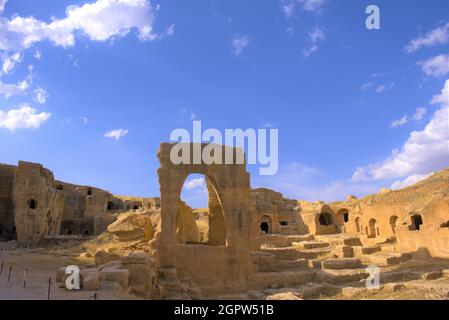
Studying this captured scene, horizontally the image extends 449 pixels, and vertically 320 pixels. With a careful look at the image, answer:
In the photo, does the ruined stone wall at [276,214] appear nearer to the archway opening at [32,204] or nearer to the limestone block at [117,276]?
the archway opening at [32,204]

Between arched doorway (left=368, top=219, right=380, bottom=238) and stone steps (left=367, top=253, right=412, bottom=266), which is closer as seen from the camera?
stone steps (left=367, top=253, right=412, bottom=266)

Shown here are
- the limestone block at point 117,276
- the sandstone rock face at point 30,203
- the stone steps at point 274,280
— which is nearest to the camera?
the limestone block at point 117,276

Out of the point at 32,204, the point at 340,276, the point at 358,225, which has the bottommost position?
the point at 340,276

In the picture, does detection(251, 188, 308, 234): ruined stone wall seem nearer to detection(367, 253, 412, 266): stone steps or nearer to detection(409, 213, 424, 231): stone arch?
detection(409, 213, 424, 231): stone arch

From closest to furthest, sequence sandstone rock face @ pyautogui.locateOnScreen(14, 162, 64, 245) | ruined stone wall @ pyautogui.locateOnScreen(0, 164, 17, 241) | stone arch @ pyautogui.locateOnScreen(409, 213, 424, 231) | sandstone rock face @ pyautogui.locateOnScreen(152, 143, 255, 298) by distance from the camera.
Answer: sandstone rock face @ pyautogui.locateOnScreen(152, 143, 255, 298) → stone arch @ pyautogui.locateOnScreen(409, 213, 424, 231) → sandstone rock face @ pyautogui.locateOnScreen(14, 162, 64, 245) → ruined stone wall @ pyautogui.locateOnScreen(0, 164, 17, 241)

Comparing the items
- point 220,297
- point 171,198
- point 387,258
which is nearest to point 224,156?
point 171,198

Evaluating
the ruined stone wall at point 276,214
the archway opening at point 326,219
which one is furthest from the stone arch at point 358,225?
the ruined stone wall at point 276,214

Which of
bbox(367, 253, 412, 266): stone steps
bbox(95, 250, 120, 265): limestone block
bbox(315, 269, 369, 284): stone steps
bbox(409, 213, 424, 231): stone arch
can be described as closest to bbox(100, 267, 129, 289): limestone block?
bbox(95, 250, 120, 265): limestone block

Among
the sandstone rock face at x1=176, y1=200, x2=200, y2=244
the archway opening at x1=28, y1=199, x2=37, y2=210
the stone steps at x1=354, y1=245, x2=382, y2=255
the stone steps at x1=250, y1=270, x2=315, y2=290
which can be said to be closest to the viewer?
the stone steps at x1=250, y1=270, x2=315, y2=290

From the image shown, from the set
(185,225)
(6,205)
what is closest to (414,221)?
(185,225)

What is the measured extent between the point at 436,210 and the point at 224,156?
12684 millimetres

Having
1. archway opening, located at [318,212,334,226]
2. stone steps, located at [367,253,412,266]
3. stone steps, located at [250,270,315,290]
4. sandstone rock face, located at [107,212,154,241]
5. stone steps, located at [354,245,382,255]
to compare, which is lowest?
stone steps, located at [250,270,315,290]

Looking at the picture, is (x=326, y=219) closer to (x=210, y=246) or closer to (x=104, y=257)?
(x=210, y=246)

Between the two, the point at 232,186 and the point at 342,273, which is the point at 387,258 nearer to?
the point at 342,273
